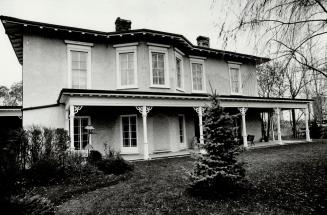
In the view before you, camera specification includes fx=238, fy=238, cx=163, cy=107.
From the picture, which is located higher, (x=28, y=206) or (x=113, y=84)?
(x=113, y=84)

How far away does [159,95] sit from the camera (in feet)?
41.1

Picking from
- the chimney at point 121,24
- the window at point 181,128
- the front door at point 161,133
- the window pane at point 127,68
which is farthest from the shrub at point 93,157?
the chimney at point 121,24

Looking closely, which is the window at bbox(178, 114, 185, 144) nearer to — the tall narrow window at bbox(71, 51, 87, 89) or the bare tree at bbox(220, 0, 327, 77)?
the tall narrow window at bbox(71, 51, 87, 89)

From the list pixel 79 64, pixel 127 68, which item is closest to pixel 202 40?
pixel 127 68

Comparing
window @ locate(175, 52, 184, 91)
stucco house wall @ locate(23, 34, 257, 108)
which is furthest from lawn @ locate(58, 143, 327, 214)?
window @ locate(175, 52, 184, 91)

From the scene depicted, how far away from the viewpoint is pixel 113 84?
1418 centimetres

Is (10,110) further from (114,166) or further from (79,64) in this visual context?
(114,166)

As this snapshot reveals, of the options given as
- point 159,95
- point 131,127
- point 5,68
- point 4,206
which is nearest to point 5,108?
point 131,127

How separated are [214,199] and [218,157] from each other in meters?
1.03

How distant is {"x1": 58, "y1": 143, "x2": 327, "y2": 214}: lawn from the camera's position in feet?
17.4

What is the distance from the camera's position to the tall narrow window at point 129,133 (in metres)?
14.1

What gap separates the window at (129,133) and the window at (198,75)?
5433 millimetres

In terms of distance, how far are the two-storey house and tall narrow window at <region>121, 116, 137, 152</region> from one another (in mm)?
59

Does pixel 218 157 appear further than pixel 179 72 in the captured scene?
No
